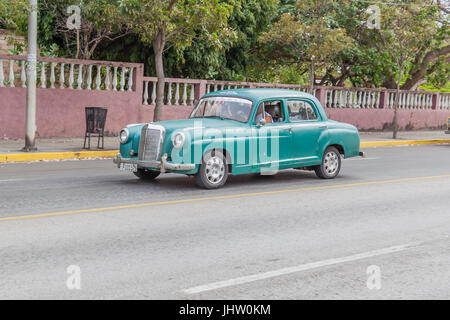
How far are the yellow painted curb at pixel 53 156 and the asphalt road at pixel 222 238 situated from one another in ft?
7.83

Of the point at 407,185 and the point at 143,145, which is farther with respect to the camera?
the point at 407,185

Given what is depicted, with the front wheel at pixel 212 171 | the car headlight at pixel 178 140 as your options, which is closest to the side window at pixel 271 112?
the front wheel at pixel 212 171

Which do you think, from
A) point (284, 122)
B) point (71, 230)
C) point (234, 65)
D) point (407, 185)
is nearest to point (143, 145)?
point (284, 122)

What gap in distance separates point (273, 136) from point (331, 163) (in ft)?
5.93

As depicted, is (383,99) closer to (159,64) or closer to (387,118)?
(387,118)

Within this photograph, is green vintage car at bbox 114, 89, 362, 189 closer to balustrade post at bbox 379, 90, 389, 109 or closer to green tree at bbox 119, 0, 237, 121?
green tree at bbox 119, 0, 237, 121

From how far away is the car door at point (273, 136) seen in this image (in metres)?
11.5

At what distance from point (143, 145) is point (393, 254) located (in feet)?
17.7

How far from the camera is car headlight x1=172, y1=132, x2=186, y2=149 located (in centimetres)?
1041

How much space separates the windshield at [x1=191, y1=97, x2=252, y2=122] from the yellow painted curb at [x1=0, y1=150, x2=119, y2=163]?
184 inches

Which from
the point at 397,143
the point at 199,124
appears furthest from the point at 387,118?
the point at 199,124

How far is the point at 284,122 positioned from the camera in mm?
12016

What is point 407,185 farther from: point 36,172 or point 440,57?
point 440,57

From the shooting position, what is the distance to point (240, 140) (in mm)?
11109
